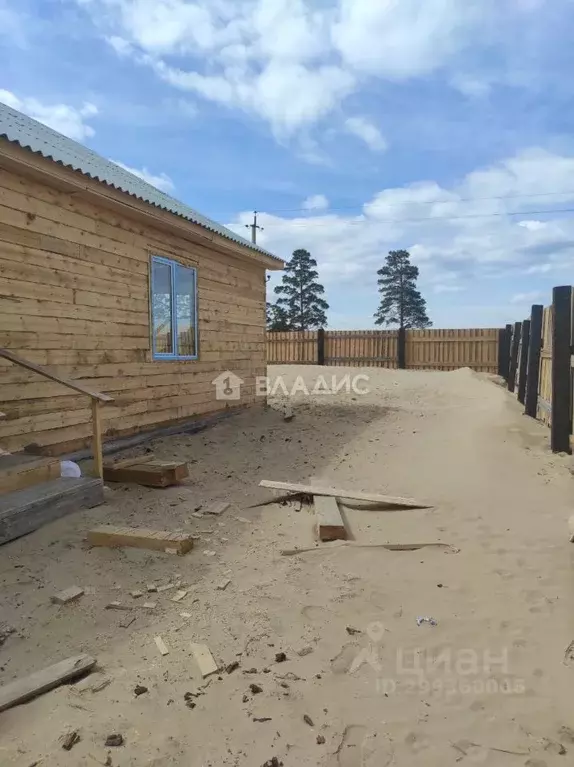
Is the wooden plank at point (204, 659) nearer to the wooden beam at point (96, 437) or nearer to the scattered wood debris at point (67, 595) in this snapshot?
the scattered wood debris at point (67, 595)

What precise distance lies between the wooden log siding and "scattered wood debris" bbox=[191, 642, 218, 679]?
11.7 feet

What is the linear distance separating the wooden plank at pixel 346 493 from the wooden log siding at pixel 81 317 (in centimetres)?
245

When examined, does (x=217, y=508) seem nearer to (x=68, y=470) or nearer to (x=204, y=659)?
(x=68, y=470)

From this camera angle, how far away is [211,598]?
363 centimetres

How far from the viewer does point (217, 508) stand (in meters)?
5.44

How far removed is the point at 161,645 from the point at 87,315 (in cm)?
459

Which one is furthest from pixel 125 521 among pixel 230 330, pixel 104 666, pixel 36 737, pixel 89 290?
pixel 230 330

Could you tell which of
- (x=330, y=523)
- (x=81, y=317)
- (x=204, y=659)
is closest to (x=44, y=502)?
(x=204, y=659)

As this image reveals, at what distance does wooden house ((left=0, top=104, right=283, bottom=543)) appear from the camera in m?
5.29

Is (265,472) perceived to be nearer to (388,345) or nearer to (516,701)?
(516,701)

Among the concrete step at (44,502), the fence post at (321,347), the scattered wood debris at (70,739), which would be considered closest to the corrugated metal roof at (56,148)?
the concrete step at (44,502)

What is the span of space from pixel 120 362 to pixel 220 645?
4.89m

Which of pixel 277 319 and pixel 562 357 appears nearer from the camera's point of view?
pixel 562 357

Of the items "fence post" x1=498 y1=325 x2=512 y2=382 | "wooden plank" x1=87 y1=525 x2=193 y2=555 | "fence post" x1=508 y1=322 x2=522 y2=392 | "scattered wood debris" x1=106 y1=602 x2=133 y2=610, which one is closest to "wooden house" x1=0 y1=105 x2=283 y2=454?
"wooden plank" x1=87 y1=525 x2=193 y2=555
